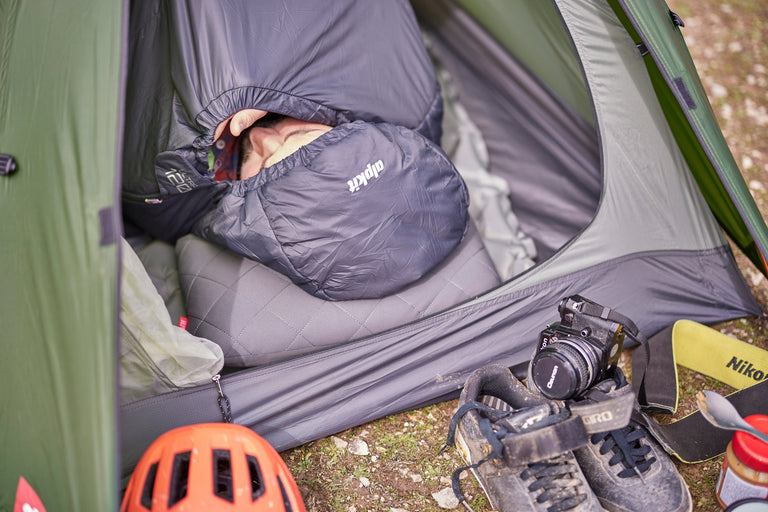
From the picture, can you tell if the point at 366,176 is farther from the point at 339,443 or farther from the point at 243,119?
the point at 339,443

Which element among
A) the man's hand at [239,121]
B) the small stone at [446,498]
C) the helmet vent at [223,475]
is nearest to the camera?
the helmet vent at [223,475]

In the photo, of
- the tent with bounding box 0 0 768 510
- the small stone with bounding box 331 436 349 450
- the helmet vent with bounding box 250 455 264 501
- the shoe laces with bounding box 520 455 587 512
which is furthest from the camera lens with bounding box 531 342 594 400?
the helmet vent with bounding box 250 455 264 501

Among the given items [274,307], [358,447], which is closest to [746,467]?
[358,447]

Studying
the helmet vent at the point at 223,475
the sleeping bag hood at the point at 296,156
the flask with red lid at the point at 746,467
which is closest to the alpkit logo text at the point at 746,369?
the flask with red lid at the point at 746,467

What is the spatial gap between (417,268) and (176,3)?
91 cm

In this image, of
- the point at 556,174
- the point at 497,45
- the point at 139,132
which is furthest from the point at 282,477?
the point at 497,45

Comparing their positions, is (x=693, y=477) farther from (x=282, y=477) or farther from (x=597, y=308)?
(x=282, y=477)

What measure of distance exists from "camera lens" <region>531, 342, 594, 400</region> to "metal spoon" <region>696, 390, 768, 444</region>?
25cm

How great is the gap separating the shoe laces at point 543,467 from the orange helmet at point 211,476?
0.42 m

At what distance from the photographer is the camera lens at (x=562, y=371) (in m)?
1.58

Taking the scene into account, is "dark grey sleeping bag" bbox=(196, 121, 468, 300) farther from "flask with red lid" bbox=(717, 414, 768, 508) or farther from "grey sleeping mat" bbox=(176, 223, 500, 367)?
"flask with red lid" bbox=(717, 414, 768, 508)

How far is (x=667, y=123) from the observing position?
1998mm

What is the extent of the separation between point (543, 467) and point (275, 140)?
108 centimetres

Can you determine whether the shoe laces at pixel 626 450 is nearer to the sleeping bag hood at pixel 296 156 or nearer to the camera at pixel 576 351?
the camera at pixel 576 351
